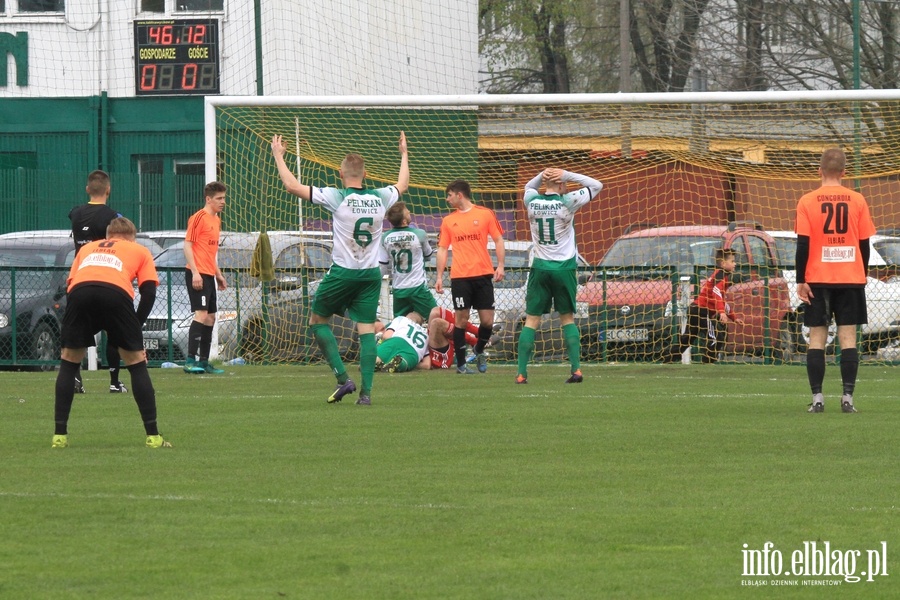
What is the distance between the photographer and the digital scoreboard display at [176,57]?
30812mm

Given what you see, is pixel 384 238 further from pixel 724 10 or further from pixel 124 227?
pixel 724 10

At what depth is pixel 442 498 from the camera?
7688 mm

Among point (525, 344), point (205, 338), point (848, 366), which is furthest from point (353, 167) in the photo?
point (205, 338)

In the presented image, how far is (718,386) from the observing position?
50.1 ft

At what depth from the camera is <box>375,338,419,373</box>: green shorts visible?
57.8 feet

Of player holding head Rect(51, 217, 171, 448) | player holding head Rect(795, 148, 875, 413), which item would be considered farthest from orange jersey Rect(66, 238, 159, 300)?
player holding head Rect(795, 148, 875, 413)

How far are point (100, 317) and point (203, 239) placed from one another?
7.55 metres

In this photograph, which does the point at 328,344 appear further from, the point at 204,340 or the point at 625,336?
the point at 625,336

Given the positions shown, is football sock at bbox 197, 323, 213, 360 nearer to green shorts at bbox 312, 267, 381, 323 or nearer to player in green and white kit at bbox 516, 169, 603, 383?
player in green and white kit at bbox 516, 169, 603, 383

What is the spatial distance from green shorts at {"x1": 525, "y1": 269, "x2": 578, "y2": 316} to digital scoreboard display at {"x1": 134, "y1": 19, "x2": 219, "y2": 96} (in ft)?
55.1

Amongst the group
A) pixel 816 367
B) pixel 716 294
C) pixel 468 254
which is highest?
pixel 468 254

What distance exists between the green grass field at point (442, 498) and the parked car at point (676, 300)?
588 centimetres

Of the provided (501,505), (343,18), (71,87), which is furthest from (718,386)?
(71,87)

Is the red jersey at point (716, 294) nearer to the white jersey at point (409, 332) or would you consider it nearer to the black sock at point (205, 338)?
the white jersey at point (409, 332)
